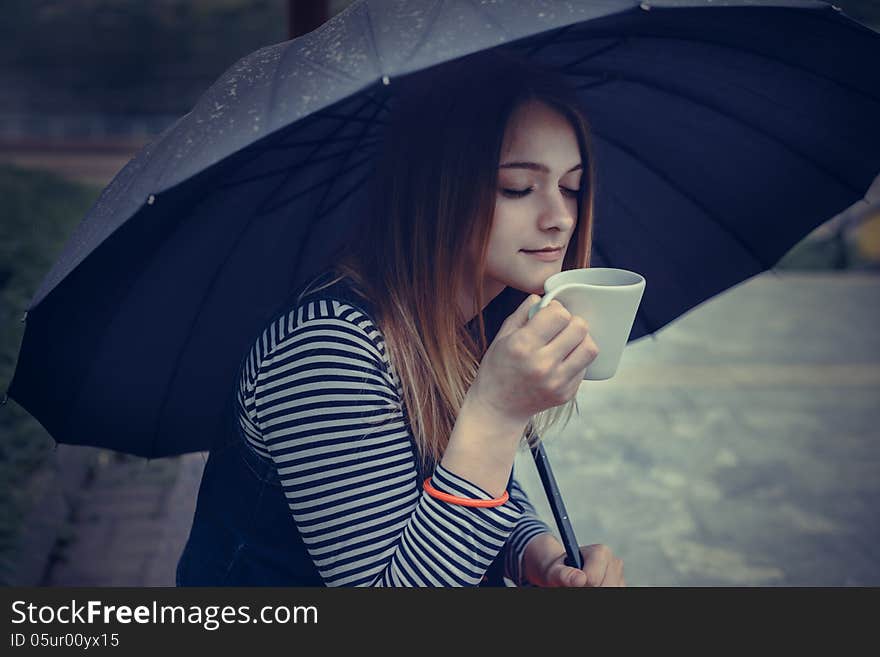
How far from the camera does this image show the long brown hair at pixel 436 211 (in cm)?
162

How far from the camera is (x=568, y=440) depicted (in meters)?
5.18

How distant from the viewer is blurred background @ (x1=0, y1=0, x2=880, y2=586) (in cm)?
387

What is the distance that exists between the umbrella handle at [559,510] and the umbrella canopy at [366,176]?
0.64 metres

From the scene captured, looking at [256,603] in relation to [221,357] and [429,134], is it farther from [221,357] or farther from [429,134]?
[429,134]

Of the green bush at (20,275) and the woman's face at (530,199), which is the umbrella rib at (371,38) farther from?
the green bush at (20,275)

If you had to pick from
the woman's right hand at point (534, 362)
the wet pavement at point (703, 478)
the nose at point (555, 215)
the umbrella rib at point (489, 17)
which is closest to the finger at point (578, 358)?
the woman's right hand at point (534, 362)

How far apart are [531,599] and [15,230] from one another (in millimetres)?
5813

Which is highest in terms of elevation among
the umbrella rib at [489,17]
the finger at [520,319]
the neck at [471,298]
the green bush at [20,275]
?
the umbrella rib at [489,17]

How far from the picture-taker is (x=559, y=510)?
5.88 ft

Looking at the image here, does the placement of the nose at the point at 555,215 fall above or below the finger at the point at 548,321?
above

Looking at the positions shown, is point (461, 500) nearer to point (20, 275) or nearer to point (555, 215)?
point (555, 215)

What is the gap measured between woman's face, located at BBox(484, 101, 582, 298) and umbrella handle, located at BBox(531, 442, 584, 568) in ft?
1.15

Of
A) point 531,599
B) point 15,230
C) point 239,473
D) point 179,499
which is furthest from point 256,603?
point 15,230

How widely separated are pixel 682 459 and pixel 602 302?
12.1ft
